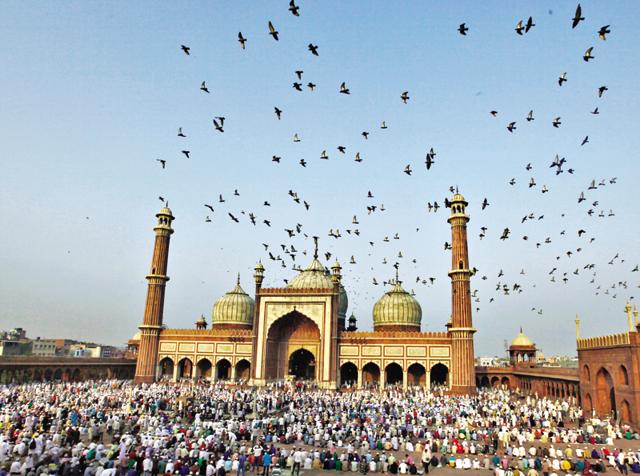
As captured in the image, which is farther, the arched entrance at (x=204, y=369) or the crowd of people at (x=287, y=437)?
the arched entrance at (x=204, y=369)

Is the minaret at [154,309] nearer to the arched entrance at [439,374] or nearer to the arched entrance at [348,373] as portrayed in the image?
the arched entrance at [348,373]

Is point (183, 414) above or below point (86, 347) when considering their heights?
below

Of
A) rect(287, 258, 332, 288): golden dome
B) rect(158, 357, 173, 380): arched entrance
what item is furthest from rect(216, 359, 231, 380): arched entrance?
rect(287, 258, 332, 288): golden dome

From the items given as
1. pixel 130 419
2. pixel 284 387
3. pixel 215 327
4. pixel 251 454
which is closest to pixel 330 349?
pixel 284 387

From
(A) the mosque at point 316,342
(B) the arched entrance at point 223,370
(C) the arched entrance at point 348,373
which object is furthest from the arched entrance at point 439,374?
(B) the arched entrance at point 223,370

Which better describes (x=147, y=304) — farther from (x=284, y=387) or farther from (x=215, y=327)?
(x=284, y=387)

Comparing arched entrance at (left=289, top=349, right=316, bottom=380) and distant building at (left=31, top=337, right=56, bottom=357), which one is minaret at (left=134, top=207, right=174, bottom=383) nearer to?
arched entrance at (left=289, top=349, right=316, bottom=380)
